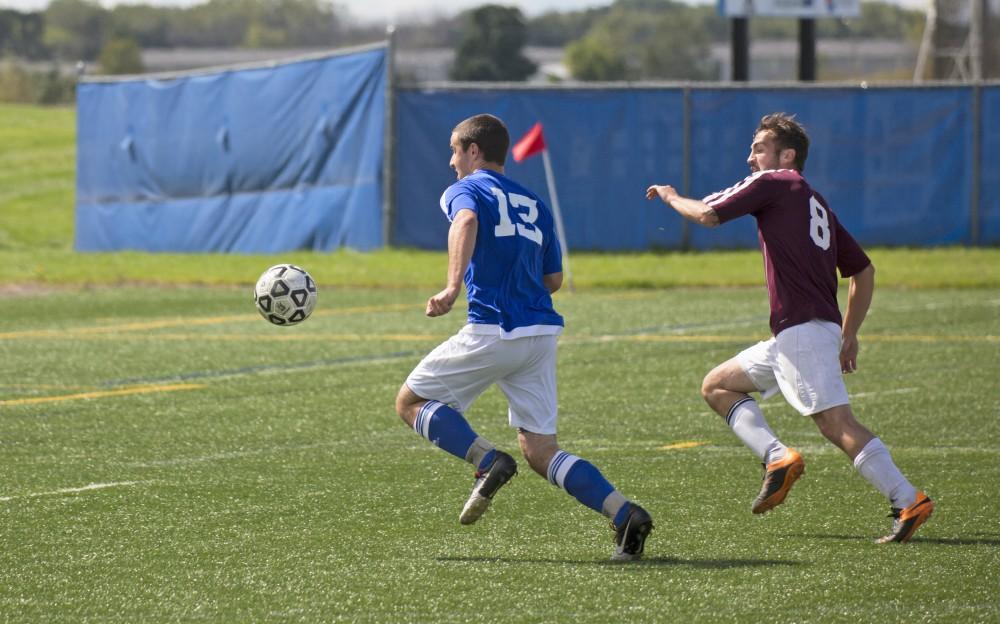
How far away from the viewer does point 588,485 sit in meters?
6.50

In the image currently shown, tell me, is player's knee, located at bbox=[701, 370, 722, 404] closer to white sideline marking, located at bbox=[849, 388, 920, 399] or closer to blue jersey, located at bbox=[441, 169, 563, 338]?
blue jersey, located at bbox=[441, 169, 563, 338]

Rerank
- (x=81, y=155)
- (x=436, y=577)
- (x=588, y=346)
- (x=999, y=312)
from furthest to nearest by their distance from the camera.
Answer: (x=81, y=155)
(x=999, y=312)
(x=588, y=346)
(x=436, y=577)

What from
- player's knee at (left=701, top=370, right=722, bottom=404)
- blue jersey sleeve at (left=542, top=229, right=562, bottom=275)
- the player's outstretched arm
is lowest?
player's knee at (left=701, top=370, right=722, bottom=404)

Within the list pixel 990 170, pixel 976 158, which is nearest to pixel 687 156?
pixel 976 158

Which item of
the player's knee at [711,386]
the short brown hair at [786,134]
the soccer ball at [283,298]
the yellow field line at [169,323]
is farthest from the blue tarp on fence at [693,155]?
the short brown hair at [786,134]

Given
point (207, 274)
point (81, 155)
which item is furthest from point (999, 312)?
point (81, 155)

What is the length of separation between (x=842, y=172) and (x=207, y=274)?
9750 mm

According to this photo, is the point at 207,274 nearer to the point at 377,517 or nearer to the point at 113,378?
the point at 113,378

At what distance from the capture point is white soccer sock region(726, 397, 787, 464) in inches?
280

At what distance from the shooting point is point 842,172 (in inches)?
977

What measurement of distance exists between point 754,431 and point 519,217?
4.87 feet


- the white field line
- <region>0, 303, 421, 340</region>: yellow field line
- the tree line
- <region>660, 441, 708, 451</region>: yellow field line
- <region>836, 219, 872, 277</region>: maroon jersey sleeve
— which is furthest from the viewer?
the tree line

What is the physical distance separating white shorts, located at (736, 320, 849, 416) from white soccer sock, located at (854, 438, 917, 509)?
0.24 metres

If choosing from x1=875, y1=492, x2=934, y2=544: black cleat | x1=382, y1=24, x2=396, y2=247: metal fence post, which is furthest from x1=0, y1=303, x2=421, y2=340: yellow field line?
x1=875, y1=492, x2=934, y2=544: black cleat
